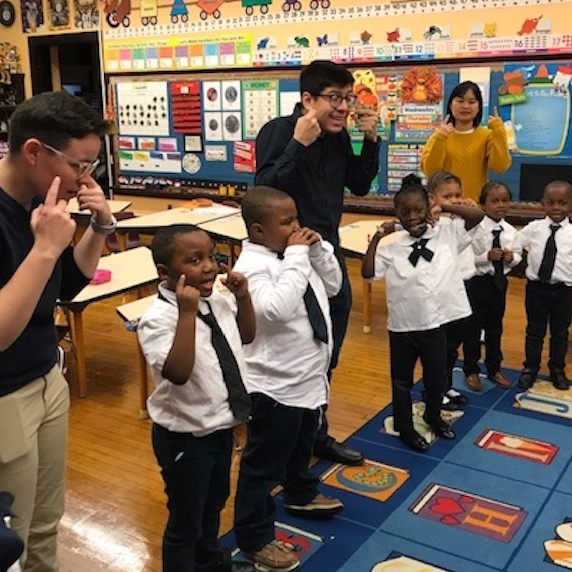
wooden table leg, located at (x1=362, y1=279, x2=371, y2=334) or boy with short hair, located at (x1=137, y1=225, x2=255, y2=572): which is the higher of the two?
boy with short hair, located at (x1=137, y1=225, x2=255, y2=572)

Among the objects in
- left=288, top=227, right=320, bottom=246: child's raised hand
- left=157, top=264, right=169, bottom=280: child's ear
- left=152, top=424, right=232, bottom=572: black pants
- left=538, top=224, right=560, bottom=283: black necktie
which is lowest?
left=152, top=424, right=232, bottom=572: black pants

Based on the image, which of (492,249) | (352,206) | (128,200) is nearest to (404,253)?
(492,249)

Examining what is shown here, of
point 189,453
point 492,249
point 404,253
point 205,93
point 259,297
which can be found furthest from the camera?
point 205,93

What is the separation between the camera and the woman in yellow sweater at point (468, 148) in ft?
13.0

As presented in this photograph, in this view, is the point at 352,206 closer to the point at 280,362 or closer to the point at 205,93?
the point at 205,93

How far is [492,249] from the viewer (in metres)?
3.67

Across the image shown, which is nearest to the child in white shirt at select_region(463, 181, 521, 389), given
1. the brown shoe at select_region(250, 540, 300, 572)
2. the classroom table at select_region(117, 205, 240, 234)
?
the brown shoe at select_region(250, 540, 300, 572)

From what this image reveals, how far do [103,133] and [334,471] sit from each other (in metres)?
1.89

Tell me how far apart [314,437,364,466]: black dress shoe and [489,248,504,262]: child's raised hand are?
124cm

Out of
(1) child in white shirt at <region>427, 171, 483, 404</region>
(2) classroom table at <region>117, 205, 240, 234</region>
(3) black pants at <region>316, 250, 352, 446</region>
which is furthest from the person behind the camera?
(2) classroom table at <region>117, 205, 240, 234</region>

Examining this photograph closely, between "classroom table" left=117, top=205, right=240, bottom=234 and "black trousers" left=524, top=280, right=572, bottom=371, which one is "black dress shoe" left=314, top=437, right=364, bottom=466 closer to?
"black trousers" left=524, top=280, right=572, bottom=371

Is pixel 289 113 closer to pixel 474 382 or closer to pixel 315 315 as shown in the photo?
pixel 474 382

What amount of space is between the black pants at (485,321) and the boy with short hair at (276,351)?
157 centimetres

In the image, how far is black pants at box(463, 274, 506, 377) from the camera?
3.72 m
